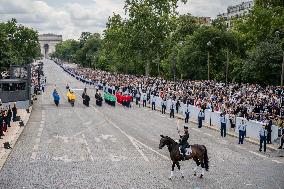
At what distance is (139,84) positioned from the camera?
188 feet

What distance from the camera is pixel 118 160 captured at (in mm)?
20891

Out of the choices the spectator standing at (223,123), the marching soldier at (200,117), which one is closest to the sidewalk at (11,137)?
the marching soldier at (200,117)

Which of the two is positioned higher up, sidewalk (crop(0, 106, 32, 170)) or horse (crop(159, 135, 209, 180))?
horse (crop(159, 135, 209, 180))

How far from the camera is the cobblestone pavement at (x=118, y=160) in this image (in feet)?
55.6

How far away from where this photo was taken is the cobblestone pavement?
1694 cm

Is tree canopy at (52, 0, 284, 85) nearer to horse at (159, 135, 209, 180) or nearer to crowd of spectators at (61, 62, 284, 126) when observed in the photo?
crowd of spectators at (61, 62, 284, 126)

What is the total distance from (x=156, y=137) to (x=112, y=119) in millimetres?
9269

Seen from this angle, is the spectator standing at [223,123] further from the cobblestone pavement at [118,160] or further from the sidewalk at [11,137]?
the sidewalk at [11,137]

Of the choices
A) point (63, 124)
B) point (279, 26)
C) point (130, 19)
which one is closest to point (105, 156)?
point (63, 124)

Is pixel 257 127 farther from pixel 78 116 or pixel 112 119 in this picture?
pixel 78 116

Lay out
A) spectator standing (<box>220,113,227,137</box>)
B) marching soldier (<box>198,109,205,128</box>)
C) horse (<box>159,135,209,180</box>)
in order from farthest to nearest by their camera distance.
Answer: marching soldier (<box>198,109,205,128</box>) < spectator standing (<box>220,113,227,137</box>) < horse (<box>159,135,209,180</box>)

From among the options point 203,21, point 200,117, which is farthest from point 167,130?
point 203,21

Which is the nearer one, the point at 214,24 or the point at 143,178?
the point at 143,178

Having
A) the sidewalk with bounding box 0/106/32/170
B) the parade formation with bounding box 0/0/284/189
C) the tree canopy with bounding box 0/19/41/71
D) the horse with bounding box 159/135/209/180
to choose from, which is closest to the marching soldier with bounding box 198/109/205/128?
the parade formation with bounding box 0/0/284/189
